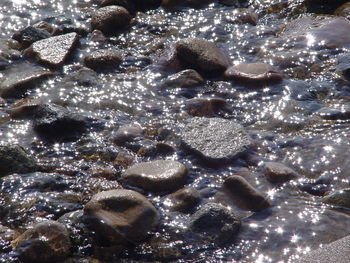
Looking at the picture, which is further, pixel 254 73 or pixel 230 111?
pixel 254 73

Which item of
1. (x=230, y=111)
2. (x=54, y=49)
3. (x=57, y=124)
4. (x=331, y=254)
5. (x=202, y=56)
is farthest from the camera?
(x=54, y=49)

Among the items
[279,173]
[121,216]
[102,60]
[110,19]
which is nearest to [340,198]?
[279,173]

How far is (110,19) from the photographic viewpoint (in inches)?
273

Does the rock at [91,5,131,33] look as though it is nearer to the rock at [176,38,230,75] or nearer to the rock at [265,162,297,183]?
the rock at [176,38,230,75]

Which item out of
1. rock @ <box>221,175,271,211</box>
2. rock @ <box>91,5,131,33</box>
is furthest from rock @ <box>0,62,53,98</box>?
rock @ <box>221,175,271,211</box>

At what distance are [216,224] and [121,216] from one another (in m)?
0.59

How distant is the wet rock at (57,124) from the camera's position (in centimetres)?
504

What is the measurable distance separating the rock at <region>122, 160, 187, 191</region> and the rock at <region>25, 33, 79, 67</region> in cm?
214

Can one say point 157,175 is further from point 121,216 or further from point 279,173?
point 279,173

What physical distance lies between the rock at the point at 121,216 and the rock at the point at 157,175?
10.8 inches

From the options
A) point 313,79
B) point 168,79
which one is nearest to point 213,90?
point 168,79

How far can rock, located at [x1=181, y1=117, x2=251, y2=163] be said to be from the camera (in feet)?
15.3

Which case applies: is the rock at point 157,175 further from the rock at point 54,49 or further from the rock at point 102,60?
the rock at point 54,49

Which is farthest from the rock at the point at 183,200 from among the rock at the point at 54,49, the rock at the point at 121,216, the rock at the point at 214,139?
the rock at the point at 54,49
